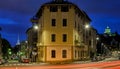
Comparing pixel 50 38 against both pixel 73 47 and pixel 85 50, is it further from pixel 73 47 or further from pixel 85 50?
pixel 85 50

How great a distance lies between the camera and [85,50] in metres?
103

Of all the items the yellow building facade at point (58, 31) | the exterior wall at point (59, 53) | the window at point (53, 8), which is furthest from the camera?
the window at point (53, 8)

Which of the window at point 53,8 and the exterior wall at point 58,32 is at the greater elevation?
the window at point 53,8

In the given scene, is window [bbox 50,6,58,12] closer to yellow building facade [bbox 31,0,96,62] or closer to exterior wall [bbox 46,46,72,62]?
yellow building facade [bbox 31,0,96,62]

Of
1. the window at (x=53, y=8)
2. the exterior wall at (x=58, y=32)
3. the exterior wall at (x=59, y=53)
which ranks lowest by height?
the exterior wall at (x=59, y=53)

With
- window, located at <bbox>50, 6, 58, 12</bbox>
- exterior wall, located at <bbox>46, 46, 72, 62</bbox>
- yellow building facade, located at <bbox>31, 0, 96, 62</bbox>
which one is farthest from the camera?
window, located at <bbox>50, 6, 58, 12</bbox>

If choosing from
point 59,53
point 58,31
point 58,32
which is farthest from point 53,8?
point 59,53

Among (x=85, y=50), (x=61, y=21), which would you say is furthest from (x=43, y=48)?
(x=85, y=50)

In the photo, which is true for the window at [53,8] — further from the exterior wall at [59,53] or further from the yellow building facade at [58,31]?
the exterior wall at [59,53]

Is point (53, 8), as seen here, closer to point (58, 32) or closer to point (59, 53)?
point (58, 32)

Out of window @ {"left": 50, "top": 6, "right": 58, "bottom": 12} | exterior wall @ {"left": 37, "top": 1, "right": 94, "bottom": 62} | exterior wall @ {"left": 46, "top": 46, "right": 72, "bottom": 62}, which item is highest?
window @ {"left": 50, "top": 6, "right": 58, "bottom": 12}

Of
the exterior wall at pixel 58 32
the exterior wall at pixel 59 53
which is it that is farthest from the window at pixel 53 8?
the exterior wall at pixel 59 53

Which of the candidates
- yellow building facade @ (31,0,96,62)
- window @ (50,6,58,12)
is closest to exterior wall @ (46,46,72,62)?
yellow building facade @ (31,0,96,62)

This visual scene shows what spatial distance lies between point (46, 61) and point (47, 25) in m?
7.57
